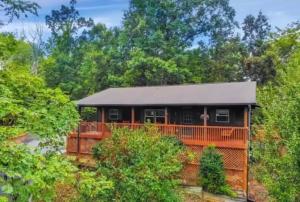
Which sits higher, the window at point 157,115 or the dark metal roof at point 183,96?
the dark metal roof at point 183,96

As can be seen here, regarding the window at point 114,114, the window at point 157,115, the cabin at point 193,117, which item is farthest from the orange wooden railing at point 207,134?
the window at point 114,114

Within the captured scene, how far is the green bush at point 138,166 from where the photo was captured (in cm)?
1095

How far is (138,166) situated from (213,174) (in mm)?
6619

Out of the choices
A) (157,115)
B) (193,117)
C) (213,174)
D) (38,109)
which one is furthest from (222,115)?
(38,109)

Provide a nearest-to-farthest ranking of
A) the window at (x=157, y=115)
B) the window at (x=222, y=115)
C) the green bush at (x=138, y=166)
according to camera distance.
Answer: the green bush at (x=138, y=166), the window at (x=222, y=115), the window at (x=157, y=115)

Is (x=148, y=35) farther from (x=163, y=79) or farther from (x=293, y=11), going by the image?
(x=293, y=11)

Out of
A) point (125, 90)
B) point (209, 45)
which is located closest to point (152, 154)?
point (125, 90)

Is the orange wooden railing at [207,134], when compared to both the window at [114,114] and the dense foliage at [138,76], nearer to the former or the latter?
the dense foliage at [138,76]

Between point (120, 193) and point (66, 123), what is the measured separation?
183 inches

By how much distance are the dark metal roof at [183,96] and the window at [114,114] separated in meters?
1.17

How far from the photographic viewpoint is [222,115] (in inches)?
801

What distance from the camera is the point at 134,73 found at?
1342 inches

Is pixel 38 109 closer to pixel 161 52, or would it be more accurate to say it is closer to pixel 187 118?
pixel 187 118

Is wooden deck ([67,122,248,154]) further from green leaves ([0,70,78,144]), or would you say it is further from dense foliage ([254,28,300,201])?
green leaves ([0,70,78,144])
